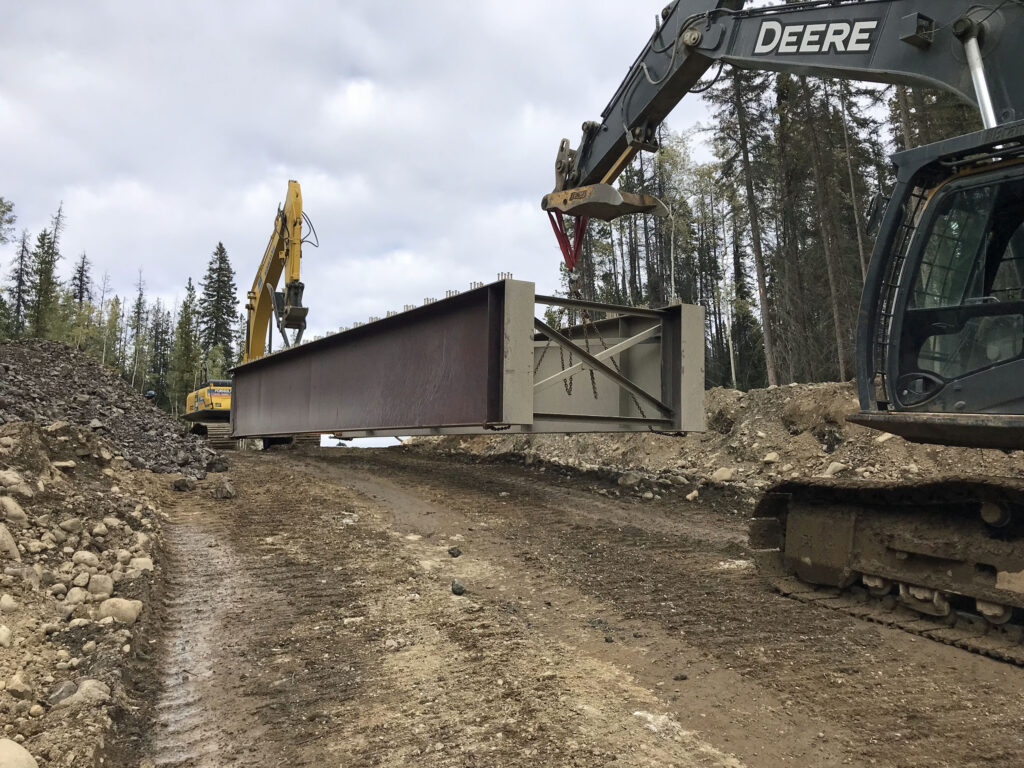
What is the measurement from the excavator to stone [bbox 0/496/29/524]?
517 cm

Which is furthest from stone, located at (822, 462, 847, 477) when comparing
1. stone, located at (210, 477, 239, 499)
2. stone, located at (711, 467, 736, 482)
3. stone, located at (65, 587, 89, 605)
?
stone, located at (65, 587, 89, 605)

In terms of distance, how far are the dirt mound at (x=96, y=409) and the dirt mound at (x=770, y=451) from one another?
240 inches

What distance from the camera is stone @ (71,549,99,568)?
4.23 m

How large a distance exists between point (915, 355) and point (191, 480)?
7.71m

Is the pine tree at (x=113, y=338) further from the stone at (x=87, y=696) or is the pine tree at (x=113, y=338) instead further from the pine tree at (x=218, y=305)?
the stone at (x=87, y=696)

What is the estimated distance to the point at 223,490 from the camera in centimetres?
767

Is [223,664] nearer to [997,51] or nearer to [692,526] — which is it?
[692,526]

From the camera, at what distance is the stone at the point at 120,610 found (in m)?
3.73

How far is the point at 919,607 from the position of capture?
427cm

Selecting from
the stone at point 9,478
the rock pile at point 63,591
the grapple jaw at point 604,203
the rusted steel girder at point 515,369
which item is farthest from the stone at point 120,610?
the grapple jaw at point 604,203

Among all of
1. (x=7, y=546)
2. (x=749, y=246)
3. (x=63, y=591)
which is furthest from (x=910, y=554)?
(x=749, y=246)

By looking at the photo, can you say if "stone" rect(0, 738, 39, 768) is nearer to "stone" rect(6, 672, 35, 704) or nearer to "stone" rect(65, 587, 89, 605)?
"stone" rect(6, 672, 35, 704)

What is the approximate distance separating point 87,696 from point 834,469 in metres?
9.48

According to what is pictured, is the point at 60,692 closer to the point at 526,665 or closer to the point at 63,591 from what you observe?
the point at 63,591
